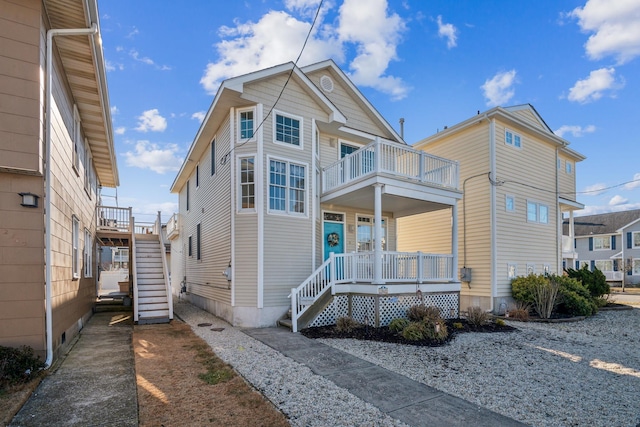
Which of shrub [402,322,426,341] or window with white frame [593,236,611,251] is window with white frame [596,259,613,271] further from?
shrub [402,322,426,341]

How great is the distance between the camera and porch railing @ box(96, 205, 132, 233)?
1391 centimetres

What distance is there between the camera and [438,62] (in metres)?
12.7

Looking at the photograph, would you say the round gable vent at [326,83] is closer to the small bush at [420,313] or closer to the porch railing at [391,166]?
the porch railing at [391,166]

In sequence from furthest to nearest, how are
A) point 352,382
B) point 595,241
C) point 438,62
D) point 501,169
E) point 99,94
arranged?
point 595,241, point 501,169, point 438,62, point 99,94, point 352,382

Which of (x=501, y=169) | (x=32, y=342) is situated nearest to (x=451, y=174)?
(x=501, y=169)

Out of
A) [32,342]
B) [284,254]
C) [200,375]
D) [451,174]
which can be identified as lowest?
[200,375]

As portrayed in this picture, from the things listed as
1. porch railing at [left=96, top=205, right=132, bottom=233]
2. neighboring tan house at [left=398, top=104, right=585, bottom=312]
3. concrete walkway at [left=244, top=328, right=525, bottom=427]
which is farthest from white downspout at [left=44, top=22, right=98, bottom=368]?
neighboring tan house at [left=398, top=104, right=585, bottom=312]

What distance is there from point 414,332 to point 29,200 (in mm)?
7729

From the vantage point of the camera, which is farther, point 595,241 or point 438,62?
point 595,241

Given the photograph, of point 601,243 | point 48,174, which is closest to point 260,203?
point 48,174

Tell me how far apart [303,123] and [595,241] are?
36282 millimetres

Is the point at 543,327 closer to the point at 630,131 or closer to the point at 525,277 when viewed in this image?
the point at 525,277

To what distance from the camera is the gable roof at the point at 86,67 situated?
5.81m

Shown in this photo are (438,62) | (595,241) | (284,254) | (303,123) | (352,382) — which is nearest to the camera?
(352,382)
